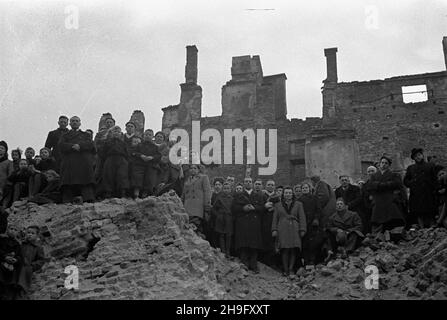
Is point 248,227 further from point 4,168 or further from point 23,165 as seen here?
point 4,168

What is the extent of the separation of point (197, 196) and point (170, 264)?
2138mm

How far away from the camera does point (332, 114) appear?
28.6 meters

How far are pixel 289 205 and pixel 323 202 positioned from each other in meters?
0.69

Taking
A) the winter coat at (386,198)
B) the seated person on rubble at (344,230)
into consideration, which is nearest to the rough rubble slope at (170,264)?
the seated person on rubble at (344,230)

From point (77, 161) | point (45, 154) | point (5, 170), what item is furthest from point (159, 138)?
point (5, 170)

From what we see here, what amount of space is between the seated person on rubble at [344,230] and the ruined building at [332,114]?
1564 centimetres

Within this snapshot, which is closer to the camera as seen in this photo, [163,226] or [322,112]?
[163,226]

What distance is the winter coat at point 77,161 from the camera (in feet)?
38.4

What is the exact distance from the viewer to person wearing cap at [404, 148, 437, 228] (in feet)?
36.7

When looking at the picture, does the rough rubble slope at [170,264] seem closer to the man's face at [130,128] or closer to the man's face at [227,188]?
the man's face at [227,188]

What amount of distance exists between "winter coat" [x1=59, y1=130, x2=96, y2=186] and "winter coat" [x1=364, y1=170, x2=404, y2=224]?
5133 mm
